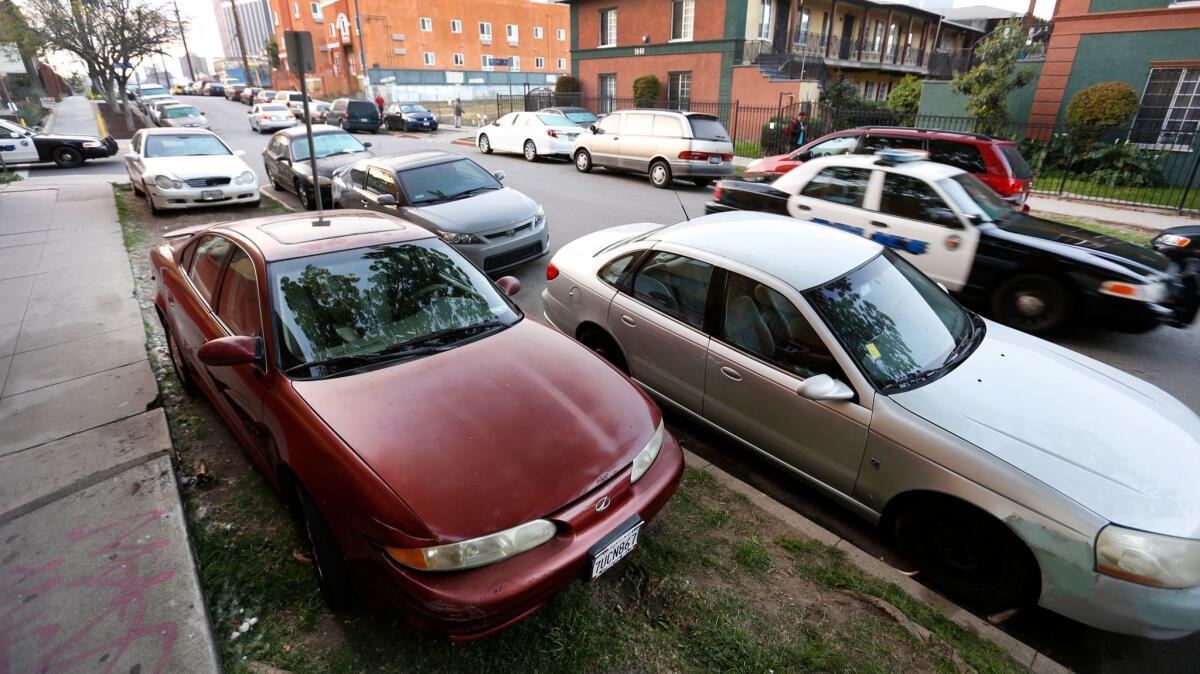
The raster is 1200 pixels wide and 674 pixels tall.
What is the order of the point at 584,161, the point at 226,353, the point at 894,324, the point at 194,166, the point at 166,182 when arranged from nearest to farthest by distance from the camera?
1. the point at 226,353
2. the point at 894,324
3. the point at 166,182
4. the point at 194,166
5. the point at 584,161

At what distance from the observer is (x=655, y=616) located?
277 centimetres

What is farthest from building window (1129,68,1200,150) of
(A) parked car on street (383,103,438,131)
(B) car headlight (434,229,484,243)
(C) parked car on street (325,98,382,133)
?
(C) parked car on street (325,98,382,133)

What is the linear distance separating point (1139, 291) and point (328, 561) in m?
6.66

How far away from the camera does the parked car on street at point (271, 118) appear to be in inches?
1049

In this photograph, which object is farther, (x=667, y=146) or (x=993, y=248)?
(x=667, y=146)

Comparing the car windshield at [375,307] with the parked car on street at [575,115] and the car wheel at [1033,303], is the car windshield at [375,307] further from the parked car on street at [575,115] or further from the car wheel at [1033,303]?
the parked car on street at [575,115]

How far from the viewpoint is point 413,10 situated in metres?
49.3

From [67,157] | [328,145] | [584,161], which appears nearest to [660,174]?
[584,161]

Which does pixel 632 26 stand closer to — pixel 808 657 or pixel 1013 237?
pixel 1013 237

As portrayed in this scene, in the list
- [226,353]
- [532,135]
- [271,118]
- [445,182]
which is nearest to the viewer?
[226,353]

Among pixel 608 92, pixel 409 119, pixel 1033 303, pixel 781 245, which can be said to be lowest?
pixel 1033 303

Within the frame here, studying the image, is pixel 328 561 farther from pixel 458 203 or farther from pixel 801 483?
pixel 458 203

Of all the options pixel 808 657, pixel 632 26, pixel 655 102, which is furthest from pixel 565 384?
pixel 632 26

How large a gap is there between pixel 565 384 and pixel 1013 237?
5283mm
